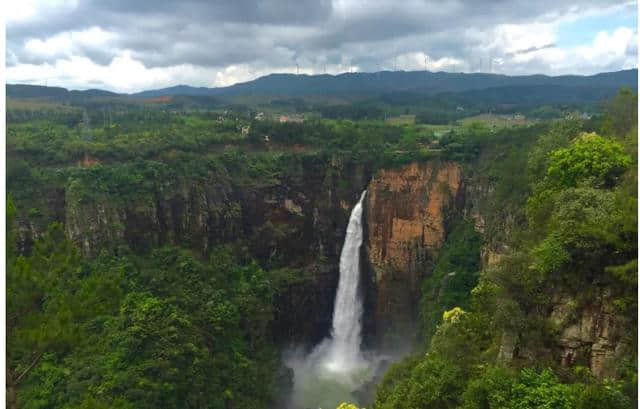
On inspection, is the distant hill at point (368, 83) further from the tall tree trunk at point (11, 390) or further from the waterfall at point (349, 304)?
the tall tree trunk at point (11, 390)

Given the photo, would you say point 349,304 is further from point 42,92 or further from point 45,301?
point 42,92

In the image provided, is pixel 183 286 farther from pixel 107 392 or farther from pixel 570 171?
pixel 570 171

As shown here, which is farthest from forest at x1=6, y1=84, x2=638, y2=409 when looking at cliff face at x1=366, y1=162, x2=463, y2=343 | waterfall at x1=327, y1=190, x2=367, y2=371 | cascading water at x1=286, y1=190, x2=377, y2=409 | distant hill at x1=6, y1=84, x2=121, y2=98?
distant hill at x1=6, y1=84, x2=121, y2=98

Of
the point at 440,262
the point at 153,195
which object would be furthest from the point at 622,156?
the point at 153,195

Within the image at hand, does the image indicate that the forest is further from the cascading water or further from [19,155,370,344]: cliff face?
the cascading water

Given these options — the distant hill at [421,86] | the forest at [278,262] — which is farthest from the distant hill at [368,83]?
the forest at [278,262]

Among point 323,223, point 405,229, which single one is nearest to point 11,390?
point 323,223

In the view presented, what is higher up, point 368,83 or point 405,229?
point 368,83
